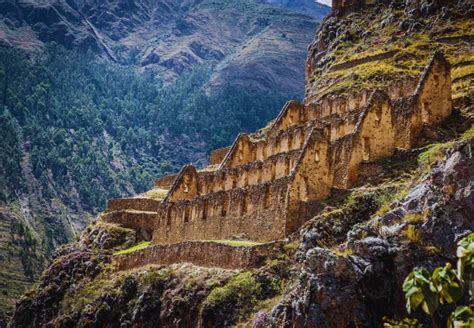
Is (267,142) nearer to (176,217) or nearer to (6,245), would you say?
(176,217)

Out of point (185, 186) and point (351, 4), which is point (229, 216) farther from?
point (351, 4)

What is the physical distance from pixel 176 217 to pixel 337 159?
1538 cm

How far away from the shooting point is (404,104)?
50375 millimetres

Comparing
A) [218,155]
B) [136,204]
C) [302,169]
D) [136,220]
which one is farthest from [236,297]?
[218,155]

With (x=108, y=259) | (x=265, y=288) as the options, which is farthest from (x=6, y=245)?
(x=265, y=288)

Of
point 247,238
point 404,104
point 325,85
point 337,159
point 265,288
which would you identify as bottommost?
point 265,288

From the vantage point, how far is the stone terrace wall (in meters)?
43.3

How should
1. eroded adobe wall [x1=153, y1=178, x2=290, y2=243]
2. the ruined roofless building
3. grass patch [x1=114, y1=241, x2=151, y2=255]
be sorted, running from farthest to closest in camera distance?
grass patch [x1=114, y1=241, x2=151, y2=255]
eroded adobe wall [x1=153, y1=178, x2=290, y2=243]
the ruined roofless building

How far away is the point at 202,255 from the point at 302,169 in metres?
7.60

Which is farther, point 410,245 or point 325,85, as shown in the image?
point 325,85

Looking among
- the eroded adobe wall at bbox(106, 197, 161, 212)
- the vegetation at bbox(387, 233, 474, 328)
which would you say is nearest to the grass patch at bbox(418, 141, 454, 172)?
the vegetation at bbox(387, 233, 474, 328)

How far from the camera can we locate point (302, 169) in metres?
46.6

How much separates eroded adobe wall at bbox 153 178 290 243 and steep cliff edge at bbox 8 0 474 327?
3.20 m

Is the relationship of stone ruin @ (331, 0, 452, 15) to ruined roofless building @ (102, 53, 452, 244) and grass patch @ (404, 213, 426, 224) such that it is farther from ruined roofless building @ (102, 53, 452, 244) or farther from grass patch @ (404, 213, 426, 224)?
grass patch @ (404, 213, 426, 224)
